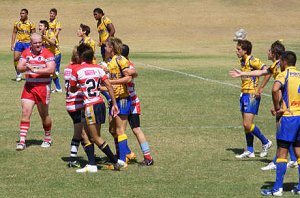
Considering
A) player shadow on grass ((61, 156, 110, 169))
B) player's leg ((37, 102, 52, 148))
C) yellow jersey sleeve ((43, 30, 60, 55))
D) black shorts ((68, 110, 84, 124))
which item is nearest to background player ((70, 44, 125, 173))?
black shorts ((68, 110, 84, 124))

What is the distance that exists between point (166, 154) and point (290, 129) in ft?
12.6

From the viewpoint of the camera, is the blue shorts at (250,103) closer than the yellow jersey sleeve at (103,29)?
Yes

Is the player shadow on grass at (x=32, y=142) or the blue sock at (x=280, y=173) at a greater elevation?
the blue sock at (x=280, y=173)

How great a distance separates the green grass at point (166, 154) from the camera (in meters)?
11.9

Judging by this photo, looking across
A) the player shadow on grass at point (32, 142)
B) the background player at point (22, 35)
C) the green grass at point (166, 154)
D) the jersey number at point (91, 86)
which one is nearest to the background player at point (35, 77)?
the player shadow on grass at point (32, 142)

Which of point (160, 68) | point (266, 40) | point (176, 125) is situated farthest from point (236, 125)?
point (266, 40)

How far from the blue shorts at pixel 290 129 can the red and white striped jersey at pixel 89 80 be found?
316 cm

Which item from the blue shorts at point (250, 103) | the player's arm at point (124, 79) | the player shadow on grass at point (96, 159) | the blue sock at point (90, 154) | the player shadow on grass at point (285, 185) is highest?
the player's arm at point (124, 79)

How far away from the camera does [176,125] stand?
1814cm

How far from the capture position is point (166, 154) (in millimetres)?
14711

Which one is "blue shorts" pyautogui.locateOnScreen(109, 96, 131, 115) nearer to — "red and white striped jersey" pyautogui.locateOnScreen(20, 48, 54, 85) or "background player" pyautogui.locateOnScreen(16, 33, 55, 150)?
"background player" pyautogui.locateOnScreen(16, 33, 55, 150)

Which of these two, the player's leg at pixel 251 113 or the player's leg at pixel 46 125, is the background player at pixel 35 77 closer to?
the player's leg at pixel 46 125

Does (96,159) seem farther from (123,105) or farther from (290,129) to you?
(290,129)

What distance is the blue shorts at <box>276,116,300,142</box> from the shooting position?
11.3m
